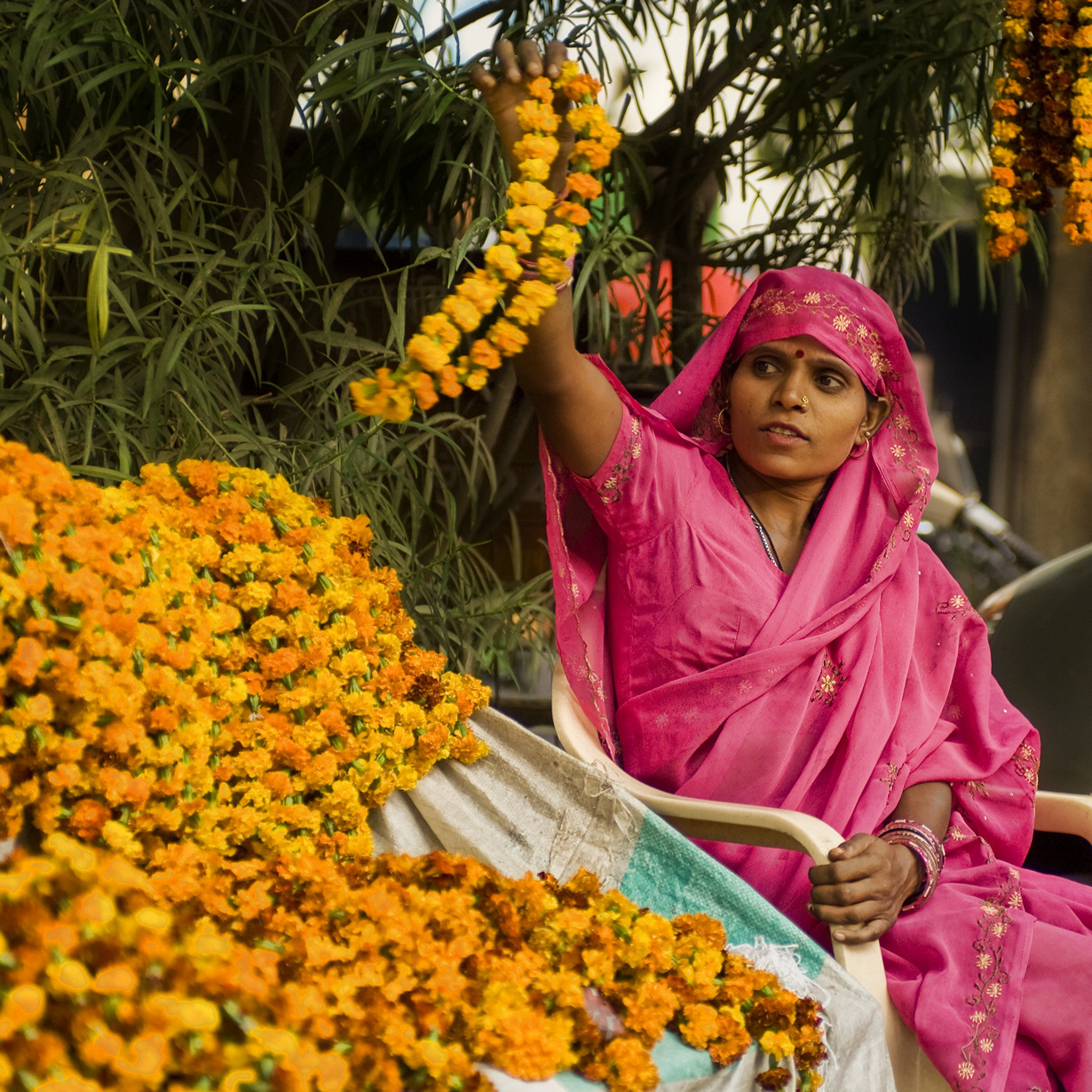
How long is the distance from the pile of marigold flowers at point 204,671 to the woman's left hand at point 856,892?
476 millimetres

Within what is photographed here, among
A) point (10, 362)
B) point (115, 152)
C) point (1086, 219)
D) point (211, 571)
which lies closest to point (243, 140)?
point (115, 152)

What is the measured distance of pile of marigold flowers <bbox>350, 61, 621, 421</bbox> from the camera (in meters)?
1.12

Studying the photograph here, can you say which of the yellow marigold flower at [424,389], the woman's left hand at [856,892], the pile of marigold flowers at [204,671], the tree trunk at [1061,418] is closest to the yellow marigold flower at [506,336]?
the yellow marigold flower at [424,389]

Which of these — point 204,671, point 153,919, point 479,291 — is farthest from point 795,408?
point 153,919

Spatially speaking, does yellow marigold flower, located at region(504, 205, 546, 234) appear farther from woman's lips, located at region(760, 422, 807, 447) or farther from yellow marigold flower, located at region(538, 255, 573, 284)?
woman's lips, located at region(760, 422, 807, 447)

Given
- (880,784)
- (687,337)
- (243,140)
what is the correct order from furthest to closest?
(687,337) → (243,140) → (880,784)

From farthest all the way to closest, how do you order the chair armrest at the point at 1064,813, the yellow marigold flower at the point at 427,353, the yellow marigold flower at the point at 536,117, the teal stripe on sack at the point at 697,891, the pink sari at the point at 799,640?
the chair armrest at the point at 1064,813 → the pink sari at the point at 799,640 → the teal stripe on sack at the point at 697,891 → the yellow marigold flower at the point at 536,117 → the yellow marigold flower at the point at 427,353

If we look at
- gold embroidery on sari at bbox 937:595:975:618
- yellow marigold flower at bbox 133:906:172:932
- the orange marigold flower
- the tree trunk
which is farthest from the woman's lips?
the tree trunk

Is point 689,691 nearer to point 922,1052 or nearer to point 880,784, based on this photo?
point 880,784

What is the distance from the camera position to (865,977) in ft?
4.64

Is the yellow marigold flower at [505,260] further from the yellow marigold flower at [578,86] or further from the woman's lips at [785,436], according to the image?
the woman's lips at [785,436]

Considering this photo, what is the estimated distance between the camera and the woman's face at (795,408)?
66.4 inches

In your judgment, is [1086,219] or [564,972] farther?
[1086,219]

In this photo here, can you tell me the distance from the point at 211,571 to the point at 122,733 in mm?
298
